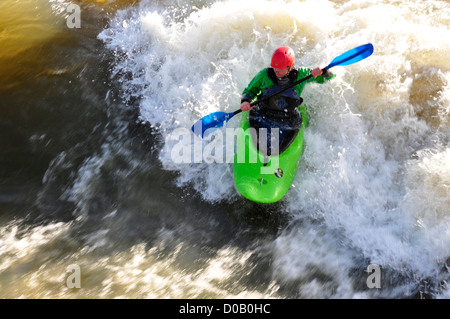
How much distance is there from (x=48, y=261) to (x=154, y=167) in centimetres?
166

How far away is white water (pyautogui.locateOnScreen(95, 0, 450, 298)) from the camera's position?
367cm

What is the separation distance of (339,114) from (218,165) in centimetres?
167

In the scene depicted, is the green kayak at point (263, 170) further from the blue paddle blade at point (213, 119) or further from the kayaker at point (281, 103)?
the blue paddle blade at point (213, 119)

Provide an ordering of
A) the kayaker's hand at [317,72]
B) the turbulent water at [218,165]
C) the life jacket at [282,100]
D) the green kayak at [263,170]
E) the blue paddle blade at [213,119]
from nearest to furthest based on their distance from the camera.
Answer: the turbulent water at [218,165], the green kayak at [263,170], the kayaker's hand at [317,72], the life jacket at [282,100], the blue paddle blade at [213,119]

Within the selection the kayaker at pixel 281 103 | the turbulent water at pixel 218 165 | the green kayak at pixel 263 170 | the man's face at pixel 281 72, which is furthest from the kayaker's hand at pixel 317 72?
the green kayak at pixel 263 170

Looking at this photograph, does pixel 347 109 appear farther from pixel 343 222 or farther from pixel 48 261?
pixel 48 261

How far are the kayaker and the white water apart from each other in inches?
19.0

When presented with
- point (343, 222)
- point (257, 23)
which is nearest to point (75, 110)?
point (257, 23)

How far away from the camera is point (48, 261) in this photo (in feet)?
12.6

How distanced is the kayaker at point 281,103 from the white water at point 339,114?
1.58ft

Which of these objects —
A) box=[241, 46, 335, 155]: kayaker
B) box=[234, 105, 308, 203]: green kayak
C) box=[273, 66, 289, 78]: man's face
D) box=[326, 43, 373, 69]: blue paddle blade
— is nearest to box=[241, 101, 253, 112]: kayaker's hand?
box=[241, 46, 335, 155]: kayaker

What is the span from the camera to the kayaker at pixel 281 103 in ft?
13.3

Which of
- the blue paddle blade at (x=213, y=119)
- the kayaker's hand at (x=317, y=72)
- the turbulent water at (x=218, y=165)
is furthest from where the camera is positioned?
the blue paddle blade at (x=213, y=119)

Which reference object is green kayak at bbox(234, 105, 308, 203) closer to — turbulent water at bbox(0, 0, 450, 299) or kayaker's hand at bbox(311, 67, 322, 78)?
turbulent water at bbox(0, 0, 450, 299)
